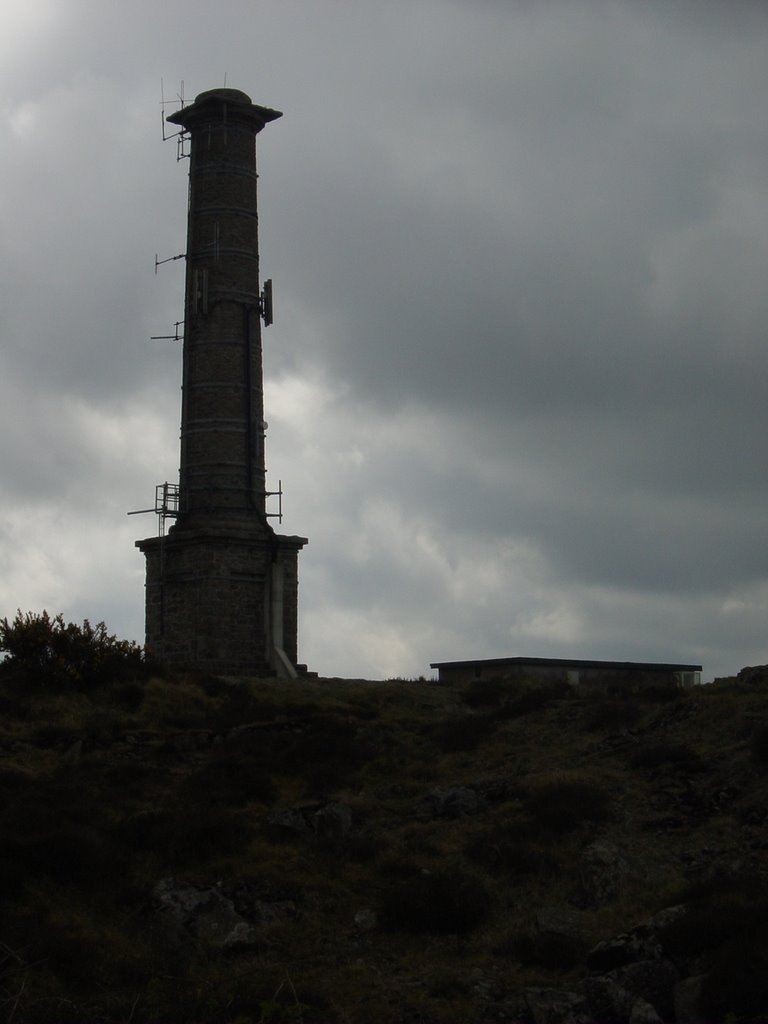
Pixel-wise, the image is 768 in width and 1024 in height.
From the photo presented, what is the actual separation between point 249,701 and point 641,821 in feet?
43.8

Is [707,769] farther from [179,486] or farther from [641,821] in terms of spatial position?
[179,486]

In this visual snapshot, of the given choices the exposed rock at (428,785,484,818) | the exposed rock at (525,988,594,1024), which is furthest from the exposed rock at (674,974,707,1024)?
the exposed rock at (428,785,484,818)

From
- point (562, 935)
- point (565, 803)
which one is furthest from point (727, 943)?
point (565, 803)

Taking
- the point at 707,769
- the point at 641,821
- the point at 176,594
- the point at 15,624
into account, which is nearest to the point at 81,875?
the point at 641,821

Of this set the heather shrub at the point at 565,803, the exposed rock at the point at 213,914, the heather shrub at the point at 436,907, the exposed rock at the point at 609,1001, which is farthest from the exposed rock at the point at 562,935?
the exposed rock at the point at 213,914

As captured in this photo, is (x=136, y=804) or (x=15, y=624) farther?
(x=15, y=624)

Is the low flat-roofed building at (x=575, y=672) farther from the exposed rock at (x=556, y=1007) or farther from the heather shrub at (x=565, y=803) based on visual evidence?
the exposed rock at (x=556, y=1007)

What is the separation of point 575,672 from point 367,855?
19.3m

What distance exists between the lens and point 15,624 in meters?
33.6

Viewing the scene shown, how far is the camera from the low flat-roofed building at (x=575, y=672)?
1576 inches

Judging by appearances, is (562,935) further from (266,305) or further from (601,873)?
(266,305)

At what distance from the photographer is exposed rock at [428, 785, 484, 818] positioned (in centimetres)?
2464

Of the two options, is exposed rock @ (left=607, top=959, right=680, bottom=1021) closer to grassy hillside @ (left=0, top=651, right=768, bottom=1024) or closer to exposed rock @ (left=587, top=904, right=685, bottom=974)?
grassy hillside @ (left=0, top=651, right=768, bottom=1024)

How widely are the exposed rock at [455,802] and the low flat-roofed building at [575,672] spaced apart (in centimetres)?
1352
